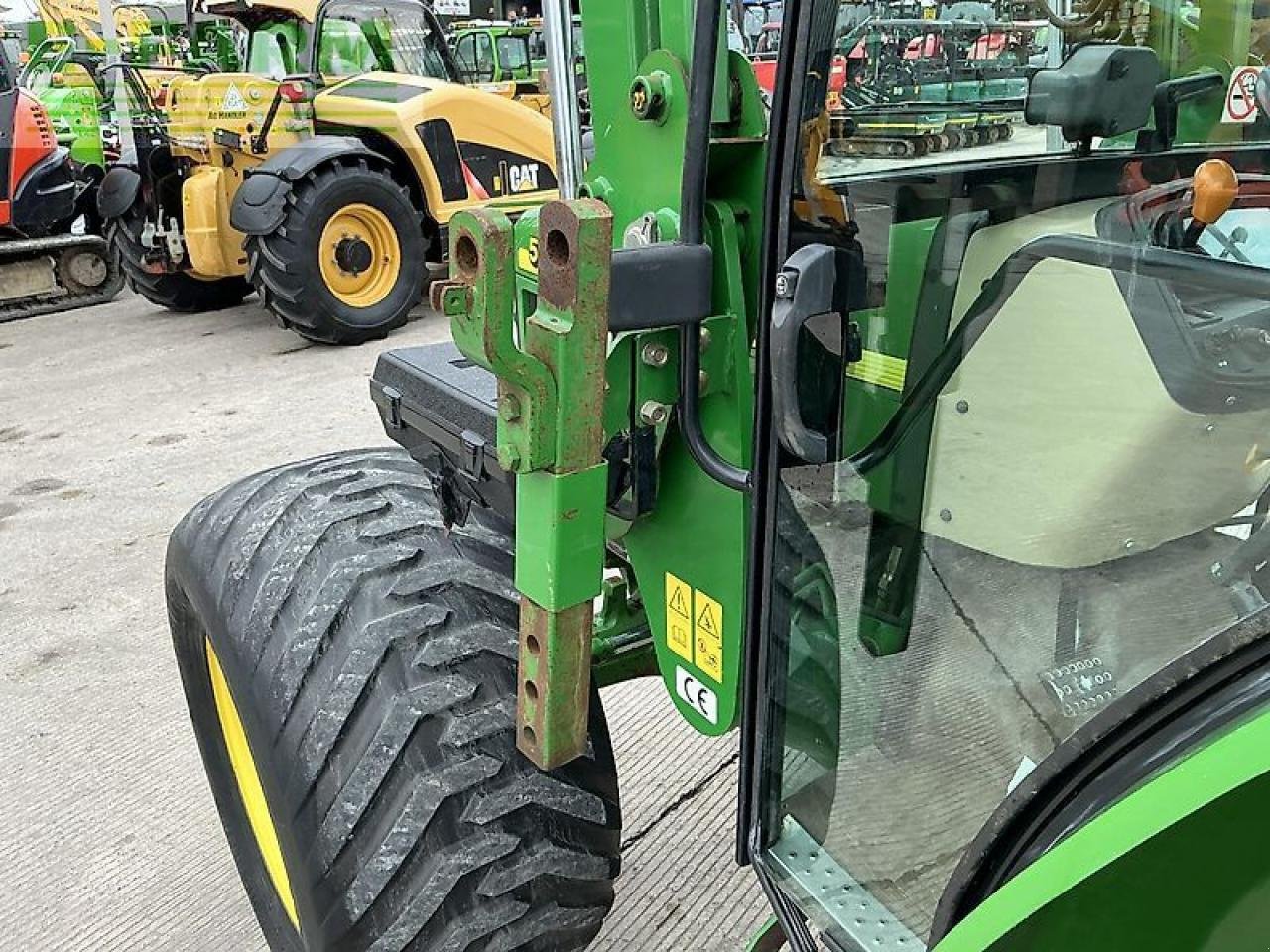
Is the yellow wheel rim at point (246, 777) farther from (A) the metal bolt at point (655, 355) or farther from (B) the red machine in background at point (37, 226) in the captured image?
(B) the red machine in background at point (37, 226)

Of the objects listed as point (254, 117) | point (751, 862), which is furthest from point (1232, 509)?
point (254, 117)

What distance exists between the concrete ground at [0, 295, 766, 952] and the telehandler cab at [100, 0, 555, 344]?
89 centimetres

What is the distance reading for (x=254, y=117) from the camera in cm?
694

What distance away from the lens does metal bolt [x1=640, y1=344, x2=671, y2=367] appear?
1340mm

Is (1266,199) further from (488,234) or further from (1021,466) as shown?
(488,234)

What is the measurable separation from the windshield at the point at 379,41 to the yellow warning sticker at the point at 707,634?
261 inches

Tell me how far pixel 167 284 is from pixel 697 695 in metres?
7.22

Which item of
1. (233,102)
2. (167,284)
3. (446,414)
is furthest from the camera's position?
(167,284)

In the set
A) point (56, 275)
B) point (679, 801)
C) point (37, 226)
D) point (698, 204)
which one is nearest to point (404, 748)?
point (698, 204)

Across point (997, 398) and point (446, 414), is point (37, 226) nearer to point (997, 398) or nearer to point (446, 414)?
point (446, 414)

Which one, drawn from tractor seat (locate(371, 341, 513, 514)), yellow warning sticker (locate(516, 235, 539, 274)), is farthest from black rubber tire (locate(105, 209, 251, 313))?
yellow warning sticker (locate(516, 235, 539, 274))

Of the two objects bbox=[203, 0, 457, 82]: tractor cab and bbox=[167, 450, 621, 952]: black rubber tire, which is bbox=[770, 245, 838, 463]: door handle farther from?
bbox=[203, 0, 457, 82]: tractor cab

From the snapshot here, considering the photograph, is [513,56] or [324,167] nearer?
[324,167]

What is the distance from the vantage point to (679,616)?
1529 millimetres
